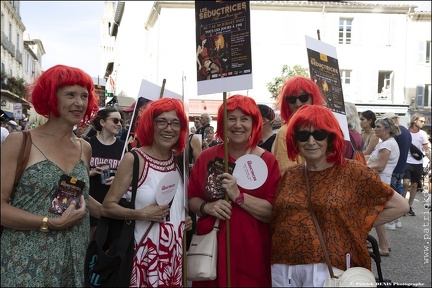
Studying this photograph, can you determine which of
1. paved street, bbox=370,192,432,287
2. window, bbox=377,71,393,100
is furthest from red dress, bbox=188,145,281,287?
window, bbox=377,71,393,100

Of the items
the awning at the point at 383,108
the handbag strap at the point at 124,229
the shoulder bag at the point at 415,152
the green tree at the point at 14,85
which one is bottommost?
the handbag strap at the point at 124,229

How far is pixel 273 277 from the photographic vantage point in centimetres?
278

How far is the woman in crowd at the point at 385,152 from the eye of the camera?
6.66 meters

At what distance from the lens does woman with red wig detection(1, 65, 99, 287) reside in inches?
96.8

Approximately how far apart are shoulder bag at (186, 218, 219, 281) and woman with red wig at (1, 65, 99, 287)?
671mm

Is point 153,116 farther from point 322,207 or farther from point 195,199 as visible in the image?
point 322,207

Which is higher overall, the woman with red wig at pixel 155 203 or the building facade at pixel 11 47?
the building facade at pixel 11 47

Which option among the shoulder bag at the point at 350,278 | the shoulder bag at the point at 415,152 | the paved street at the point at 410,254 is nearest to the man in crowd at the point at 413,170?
the shoulder bag at the point at 415,152

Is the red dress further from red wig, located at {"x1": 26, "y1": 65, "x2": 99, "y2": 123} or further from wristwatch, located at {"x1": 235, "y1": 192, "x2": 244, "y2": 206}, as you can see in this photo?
red wig, located at {"x1": 26, "y1": 65, "x2": 99, "y2": 123}

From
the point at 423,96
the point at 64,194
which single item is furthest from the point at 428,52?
the point at 64,194

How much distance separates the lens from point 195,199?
3156mm

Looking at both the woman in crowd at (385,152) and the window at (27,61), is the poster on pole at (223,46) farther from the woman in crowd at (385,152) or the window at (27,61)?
the window at (27,61)

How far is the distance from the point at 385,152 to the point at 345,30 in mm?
26186

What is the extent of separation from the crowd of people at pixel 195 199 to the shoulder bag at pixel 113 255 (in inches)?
1.7
